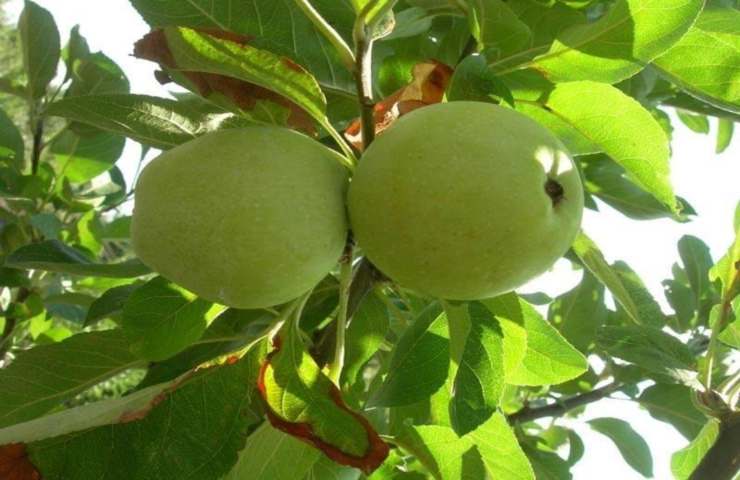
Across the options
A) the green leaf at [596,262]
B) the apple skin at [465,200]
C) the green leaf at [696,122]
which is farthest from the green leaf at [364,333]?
the green leaf at [696,122]

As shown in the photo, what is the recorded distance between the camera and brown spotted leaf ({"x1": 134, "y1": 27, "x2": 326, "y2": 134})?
0.97 meters

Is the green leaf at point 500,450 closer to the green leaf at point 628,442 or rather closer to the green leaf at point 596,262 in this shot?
the green leaf at point 596,262

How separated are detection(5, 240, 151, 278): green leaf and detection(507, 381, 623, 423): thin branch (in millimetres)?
1190

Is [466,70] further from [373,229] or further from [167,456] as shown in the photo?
[167,456]

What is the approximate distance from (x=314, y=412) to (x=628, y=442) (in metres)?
1.65

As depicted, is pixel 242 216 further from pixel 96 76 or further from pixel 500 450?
pixel 96 76

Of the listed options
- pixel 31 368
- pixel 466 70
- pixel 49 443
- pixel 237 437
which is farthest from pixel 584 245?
pixel 31 368

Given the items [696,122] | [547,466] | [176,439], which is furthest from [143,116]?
[696,122]

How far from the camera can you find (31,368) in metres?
1.35

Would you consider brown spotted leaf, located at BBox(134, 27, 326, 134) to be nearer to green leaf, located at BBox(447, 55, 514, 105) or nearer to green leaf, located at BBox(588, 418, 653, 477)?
green leaf, located at BBox(447, 55, 514, 105)

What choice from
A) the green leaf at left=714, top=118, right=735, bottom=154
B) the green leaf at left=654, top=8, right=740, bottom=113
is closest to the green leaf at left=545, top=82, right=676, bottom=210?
the green leaf at left=654, top=8, right=740, bottom=113

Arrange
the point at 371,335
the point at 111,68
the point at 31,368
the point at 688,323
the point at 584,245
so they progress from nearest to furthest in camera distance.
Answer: the point at 584,245, the point at 31,368, the point at 371,335, the point at 111,68, the point at 688,323

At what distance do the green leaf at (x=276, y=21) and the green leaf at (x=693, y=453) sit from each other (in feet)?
3.29

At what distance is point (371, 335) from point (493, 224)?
0.67 meters
